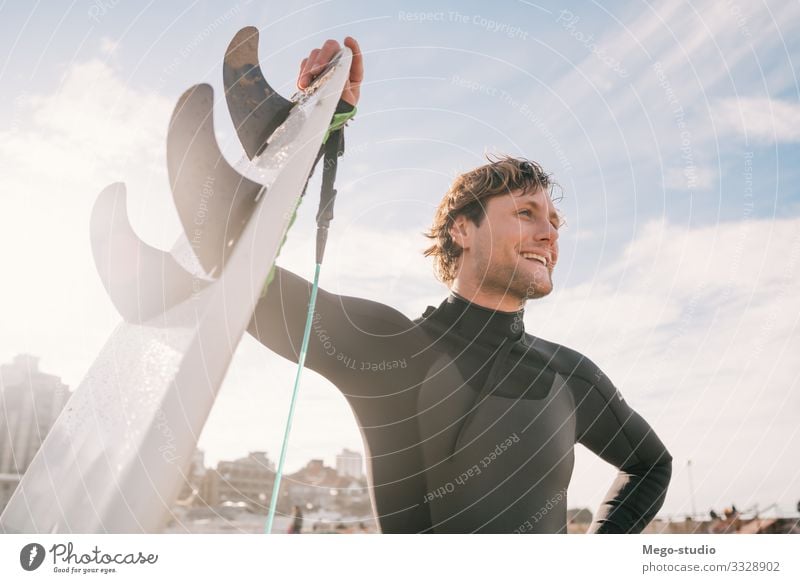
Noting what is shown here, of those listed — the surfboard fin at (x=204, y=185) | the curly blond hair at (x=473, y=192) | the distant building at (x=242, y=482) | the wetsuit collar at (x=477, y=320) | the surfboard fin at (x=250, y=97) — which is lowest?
the distant building at (x=242, y=482)

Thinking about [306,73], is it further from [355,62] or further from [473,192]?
[473,192]

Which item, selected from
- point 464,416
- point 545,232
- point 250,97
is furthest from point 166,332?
point 545,232

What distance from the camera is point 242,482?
124 cm

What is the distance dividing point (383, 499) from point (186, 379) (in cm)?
63

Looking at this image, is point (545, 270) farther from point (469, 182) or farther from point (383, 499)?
point (383, 499)

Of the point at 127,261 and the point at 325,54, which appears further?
the point at 325,54

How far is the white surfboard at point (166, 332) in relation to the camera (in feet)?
1.90

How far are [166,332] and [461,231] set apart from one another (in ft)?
2.90

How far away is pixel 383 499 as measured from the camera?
1115mm

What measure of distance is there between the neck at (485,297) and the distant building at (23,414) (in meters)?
0.79

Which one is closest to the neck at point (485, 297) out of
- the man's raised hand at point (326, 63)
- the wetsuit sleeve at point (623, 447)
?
the wetsuit sleeve at point (623, 447)
